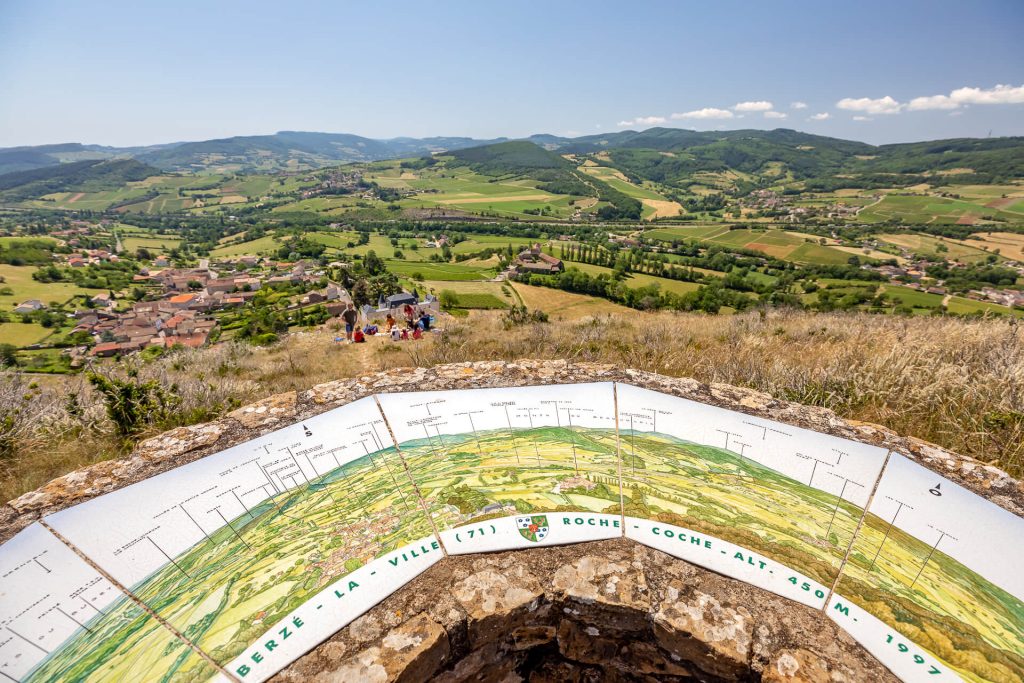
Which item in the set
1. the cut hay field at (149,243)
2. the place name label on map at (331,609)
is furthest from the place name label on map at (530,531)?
the cut hay field at (149,243)

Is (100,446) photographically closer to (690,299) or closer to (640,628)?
(640,628)

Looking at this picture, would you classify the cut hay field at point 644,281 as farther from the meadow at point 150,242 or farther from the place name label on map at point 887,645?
the meadow at point 150,242

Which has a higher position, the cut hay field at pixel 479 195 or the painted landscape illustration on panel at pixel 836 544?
the painted landscape illustration on panel at pixel 836 544

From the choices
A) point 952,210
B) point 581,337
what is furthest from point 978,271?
point 581,337

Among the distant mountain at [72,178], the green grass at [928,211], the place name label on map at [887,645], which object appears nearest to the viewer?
the place name label on map at [887,645]

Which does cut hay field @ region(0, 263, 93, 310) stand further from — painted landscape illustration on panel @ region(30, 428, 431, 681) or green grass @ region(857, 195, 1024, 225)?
green grass @ region(857, 195, 1024, 225)

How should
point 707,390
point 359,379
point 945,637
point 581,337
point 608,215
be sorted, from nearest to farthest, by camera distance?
point 945,637 → point 707,390 → point 359,379 → point 581,337 → point 608,215

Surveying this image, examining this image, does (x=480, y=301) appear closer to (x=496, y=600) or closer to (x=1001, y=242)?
(x=496, y=600)
